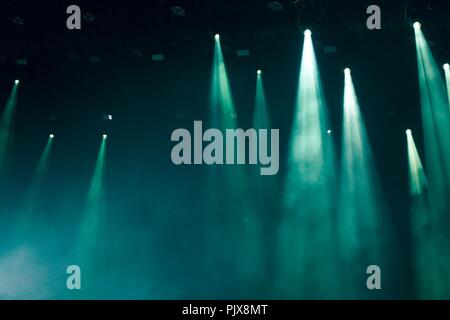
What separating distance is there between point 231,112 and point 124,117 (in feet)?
6.01

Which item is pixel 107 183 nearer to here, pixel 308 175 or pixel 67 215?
pixel 67 215

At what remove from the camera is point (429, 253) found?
7.83 meters

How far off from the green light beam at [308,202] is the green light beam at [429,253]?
1.27m

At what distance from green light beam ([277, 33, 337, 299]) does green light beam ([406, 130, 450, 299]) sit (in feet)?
4.15

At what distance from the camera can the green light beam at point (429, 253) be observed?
7746 mm

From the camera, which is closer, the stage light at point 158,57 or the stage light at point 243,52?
the stage light at point 243,52

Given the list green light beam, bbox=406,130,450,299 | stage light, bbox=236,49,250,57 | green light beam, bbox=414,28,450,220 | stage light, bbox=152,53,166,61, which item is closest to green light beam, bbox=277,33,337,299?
stage light, bbox=236,49,250,57

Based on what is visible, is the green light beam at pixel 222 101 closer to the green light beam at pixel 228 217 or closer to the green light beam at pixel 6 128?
the green light beam at pixel 228 217

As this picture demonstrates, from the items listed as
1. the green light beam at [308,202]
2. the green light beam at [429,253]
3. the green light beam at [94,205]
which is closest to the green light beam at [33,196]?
the green light beam at [94,205]

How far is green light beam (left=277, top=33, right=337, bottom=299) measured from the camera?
790 cm

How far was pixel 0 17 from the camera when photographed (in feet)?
23.8
